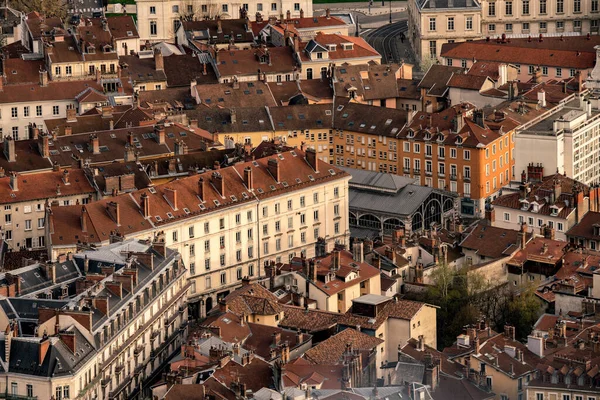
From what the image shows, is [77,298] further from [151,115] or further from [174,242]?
[151,115]

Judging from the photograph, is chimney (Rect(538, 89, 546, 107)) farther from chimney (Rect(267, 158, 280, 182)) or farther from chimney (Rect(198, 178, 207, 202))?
chimney (Rect(198, 178, 207, 202))

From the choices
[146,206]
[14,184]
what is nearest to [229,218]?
[146,206]

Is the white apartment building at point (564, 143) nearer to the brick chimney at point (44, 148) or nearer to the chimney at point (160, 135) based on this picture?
the chimney at point (160, 135)

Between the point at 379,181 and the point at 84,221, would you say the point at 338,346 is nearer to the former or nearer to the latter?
the point at 84,221

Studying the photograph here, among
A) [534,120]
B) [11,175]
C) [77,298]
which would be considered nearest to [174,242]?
[11,175]

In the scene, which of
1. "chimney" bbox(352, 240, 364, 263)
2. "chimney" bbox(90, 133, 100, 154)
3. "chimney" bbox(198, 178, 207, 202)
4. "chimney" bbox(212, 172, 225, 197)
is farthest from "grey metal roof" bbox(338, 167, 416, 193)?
"chimney" bbox(352, 240, 364, 263)

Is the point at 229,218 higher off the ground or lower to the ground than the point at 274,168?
lower

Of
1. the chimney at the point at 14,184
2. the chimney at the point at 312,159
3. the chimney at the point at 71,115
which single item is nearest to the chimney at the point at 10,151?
the chimney at the point at 14,184
